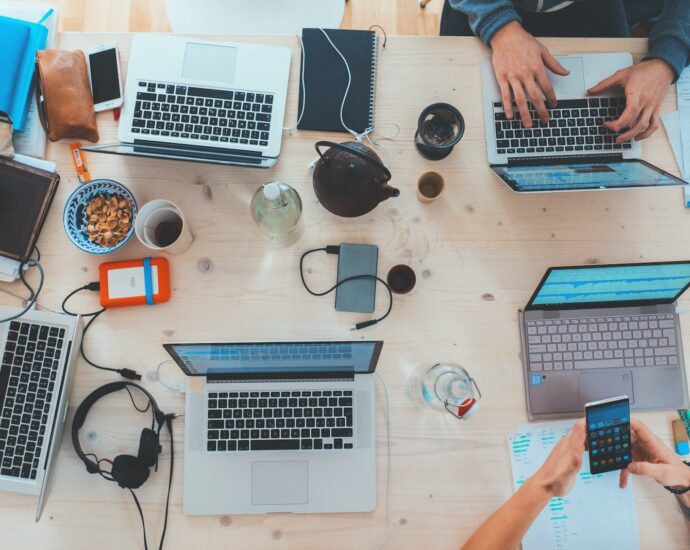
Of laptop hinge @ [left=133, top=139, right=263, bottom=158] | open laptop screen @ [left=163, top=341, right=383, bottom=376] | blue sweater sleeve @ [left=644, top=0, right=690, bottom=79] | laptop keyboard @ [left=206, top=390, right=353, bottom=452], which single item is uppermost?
blue sweater sleeve @ [left=644, top=0, right=690, bottom=79]

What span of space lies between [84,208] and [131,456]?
0.52m

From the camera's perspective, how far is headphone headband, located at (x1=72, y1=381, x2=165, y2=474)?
973mm

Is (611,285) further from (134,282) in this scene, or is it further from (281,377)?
(134,282)

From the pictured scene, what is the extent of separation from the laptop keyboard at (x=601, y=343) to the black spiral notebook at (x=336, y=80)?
606 millimetres

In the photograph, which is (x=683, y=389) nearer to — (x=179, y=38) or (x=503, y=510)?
(x=503, y=510)

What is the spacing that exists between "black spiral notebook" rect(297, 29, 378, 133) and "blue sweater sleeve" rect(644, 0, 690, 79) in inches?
24.9

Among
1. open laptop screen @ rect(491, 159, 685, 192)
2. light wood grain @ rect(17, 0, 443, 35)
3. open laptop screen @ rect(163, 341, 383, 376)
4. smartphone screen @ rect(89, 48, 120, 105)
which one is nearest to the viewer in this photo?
open laptop screen @ rect(163, 341, 383, 376)

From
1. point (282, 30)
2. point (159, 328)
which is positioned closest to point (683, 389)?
point (159, 328)

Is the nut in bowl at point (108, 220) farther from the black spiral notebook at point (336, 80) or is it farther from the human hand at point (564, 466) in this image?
the human hand at point (564, 466)

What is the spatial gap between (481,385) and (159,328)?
0.70 m

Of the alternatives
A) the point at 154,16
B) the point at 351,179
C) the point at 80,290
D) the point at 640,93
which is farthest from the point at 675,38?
the point at 154,16

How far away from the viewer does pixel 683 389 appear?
1.04 m

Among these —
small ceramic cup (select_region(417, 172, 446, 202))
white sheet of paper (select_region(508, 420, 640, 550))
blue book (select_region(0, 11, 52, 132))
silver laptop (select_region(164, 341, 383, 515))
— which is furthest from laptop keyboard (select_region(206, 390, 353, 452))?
blue book (select_region(0, 11, 52, 132))

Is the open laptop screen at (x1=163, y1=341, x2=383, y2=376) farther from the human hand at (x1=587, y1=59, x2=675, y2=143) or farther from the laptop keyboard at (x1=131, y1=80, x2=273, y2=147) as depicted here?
the human hand at (x1=587, y1=59, x2=675, y2=143)
